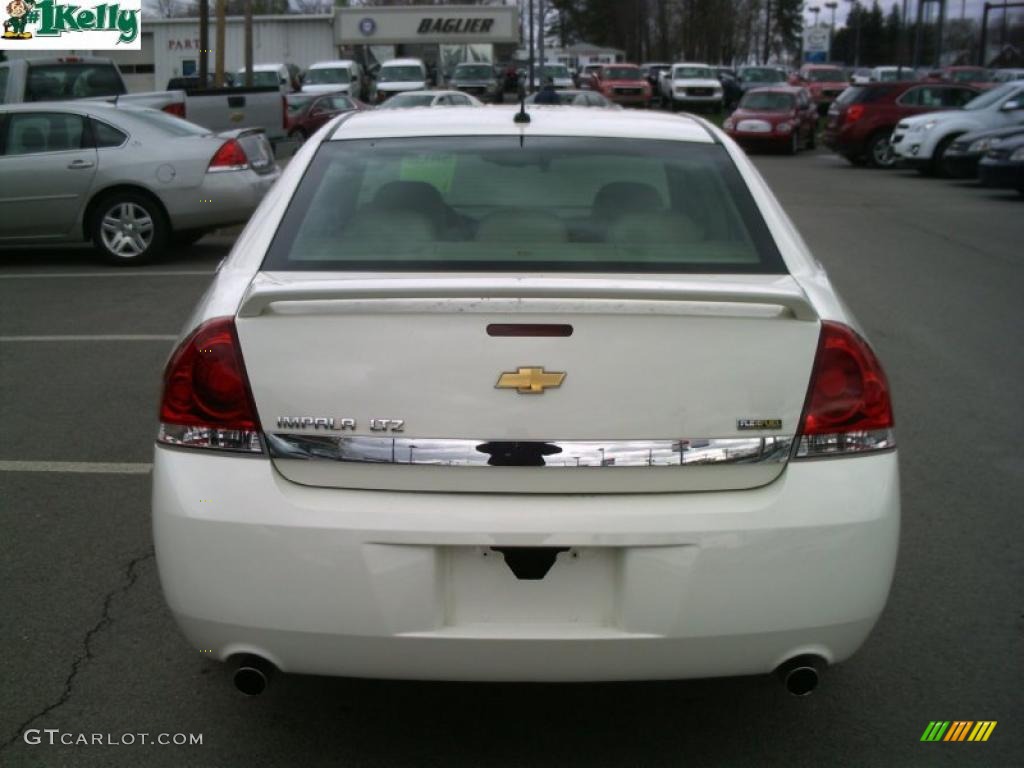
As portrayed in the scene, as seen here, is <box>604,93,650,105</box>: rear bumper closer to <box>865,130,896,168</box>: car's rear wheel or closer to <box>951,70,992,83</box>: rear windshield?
<box>951,70,992,83</box>: rear windshield

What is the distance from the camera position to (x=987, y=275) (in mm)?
11727

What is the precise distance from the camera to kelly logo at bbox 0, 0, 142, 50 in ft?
87.6

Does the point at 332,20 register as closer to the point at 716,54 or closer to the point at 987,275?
the point at 716,54

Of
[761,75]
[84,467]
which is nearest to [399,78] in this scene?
[761,75]

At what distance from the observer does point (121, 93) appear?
21.5 m

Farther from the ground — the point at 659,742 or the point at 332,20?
the point at 332,20

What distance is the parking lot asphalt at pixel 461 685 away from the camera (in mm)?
3436

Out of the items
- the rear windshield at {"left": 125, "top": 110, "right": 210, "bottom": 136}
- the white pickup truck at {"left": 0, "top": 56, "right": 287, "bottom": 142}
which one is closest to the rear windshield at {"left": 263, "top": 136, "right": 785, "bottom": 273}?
the rear windshield at {"left": 125, "top": 110, "right": 210, "bottom": 136}

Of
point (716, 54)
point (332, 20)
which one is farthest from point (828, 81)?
point (716, 54)

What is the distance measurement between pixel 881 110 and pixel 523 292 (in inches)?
975

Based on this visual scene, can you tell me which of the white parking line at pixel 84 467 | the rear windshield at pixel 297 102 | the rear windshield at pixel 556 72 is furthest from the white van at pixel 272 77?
the white parking line at pixel 84 467

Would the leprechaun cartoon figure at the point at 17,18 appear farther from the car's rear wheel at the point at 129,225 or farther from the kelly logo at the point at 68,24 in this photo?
the car's rear wheel at the point at 129,225

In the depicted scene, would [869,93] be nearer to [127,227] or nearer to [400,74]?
[127,227]

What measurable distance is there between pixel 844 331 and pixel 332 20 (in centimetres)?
5388
